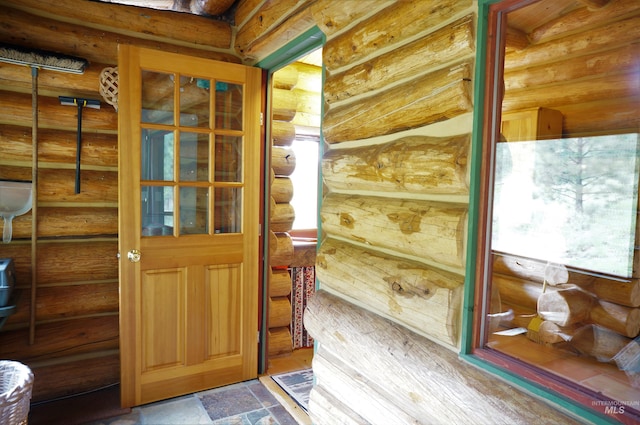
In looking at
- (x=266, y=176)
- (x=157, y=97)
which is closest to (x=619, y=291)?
(x=266, y=176)

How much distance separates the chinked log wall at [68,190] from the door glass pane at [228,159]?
2.48 ft

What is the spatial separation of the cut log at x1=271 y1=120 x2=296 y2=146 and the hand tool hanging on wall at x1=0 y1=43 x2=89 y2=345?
4.95 feet

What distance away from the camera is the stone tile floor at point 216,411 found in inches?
109

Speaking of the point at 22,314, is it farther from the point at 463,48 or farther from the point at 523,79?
the point at 523,79

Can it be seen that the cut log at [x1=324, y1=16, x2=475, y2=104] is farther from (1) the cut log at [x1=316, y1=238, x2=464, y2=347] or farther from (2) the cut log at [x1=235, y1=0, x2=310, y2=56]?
(1) the cut log at [x1=316, y1=238, x2=464, y2=347]

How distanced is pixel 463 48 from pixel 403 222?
685mm

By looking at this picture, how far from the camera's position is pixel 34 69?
107 inches

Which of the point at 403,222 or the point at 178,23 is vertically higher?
the point at 178,23

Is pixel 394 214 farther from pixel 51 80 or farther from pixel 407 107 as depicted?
pixel 51 80

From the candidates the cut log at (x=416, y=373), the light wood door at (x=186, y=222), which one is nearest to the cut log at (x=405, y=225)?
the cut log at (x=416, y=373)

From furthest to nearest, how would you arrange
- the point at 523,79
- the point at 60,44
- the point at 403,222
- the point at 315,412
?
the point at 60,44
the point at 523,79
the point at 315,412
the point at 403,222

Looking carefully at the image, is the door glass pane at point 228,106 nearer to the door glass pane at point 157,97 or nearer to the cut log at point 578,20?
the door glass pane at point 157,97

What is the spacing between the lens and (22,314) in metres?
2.89

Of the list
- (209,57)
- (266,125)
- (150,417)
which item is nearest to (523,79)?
(266,125)
